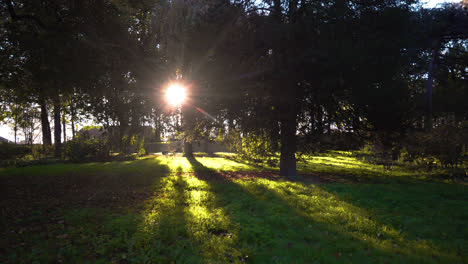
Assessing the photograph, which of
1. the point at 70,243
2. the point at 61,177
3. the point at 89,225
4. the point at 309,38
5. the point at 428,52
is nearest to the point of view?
the point at 70,243

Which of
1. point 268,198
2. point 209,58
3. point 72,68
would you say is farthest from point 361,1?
point 72,68

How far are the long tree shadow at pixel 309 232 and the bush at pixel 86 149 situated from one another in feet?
50.9

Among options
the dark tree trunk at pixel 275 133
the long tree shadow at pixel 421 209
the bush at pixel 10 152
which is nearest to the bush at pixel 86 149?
the bush at pixel 10 152

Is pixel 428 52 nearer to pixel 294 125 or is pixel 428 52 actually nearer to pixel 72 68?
pixel 294 125

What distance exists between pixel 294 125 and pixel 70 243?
10.1m

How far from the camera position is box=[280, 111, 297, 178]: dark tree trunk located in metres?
12.8

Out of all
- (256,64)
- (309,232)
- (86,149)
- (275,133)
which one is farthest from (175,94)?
(309,232)

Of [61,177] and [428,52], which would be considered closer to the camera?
[61,177]

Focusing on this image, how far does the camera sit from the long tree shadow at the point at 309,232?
4660 mm

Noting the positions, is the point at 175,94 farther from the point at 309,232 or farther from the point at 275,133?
the point at 309,232

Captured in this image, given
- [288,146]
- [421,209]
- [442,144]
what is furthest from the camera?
[442,144]

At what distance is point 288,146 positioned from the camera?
13.4 m

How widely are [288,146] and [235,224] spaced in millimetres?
7970

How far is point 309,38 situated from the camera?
34.9ft
